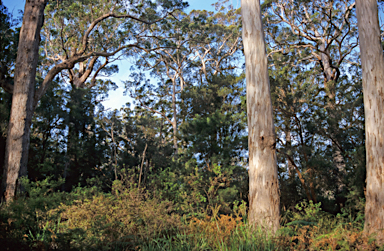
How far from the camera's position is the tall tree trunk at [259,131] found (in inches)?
154

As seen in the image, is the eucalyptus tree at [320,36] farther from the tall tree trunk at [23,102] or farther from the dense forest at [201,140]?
the tall tree trunk at [23,102]

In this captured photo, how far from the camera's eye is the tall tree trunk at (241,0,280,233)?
391 cm

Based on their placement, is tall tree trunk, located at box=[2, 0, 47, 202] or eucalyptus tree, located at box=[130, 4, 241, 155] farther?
eucalyptus tree, located at box=[130, 4, 241, 155]

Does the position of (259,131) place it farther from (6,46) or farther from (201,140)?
(6,46)

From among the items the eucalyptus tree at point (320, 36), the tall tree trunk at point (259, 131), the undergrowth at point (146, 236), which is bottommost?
the undergrowth at point (146, 236)

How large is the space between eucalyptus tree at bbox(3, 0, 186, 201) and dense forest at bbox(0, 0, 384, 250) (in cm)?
5

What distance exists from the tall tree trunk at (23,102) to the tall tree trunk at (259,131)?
6051mm

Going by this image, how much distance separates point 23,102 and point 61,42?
208 inches

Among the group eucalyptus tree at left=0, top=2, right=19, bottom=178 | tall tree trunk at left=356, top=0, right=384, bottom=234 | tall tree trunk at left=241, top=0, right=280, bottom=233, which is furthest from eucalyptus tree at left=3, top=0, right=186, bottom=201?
tall tree trunk at left=356, top=0, right=384, bottom=234

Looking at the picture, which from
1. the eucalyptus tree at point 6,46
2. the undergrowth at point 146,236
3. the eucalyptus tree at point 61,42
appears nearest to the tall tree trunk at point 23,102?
the eucalyptus tree at point 61,42

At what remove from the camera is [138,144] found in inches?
510

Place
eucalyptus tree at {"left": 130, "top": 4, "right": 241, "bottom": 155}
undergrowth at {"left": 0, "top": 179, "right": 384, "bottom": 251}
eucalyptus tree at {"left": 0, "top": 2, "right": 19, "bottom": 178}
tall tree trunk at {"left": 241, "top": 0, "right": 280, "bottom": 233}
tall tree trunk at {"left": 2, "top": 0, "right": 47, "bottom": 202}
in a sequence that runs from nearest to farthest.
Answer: undergrowth at {"left": 0, "top": 179, "right": 384, "bottom": 251}, tall tree trunk at {"left": 241, "top": 0, "right": 280, "bottom": 233}, tall tree trunk at {"left": 2, "top": 0, "right": 47, "bottom": 202}, eucalyptus tree at {"left": 0, "top": 2, "right": 19, "bottom": 178}, eucalyptus tree at {"left": 130, "top": 4, "right": 241, "bottom": 155}

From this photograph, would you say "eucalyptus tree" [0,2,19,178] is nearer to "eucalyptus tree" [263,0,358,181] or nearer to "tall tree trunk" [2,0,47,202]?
"tall tree trunk" [2,0,47,202]

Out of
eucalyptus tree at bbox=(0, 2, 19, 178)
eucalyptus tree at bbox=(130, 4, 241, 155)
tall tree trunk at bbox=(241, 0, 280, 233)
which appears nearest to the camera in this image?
tall tree trunk at bbox=(241, 0, 280, 233)
